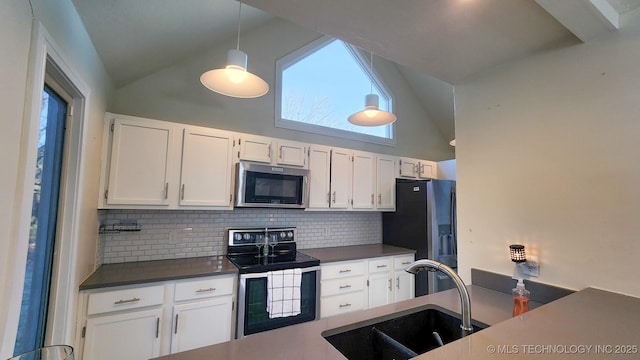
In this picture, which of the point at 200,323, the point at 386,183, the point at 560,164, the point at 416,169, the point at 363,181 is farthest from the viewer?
the point at 416,169

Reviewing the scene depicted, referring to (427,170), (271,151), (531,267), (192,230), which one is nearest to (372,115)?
(271,151)

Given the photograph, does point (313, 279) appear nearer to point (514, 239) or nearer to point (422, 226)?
point (422, 226)

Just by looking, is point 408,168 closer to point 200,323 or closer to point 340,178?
point 340,178

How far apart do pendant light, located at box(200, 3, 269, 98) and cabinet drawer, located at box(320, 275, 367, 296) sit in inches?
73.1

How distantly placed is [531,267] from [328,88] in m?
2.97

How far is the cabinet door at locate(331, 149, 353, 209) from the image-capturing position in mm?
3125

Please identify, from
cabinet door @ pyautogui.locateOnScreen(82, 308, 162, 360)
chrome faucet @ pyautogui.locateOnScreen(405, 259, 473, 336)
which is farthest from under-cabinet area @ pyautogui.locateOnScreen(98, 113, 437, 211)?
chrome faucet @ pyautogui.locateOnScreen(405, 259, 473, 336)

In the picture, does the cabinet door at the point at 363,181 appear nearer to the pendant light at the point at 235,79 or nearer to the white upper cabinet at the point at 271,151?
the white upper cabinet at the point at 271,151

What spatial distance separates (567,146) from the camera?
133 cm

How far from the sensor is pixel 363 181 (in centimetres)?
334

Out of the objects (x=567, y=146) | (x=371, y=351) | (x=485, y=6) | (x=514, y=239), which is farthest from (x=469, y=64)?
(x=371, y=351)

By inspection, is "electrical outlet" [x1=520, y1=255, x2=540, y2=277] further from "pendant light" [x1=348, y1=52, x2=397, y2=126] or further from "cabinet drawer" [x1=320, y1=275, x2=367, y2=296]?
"cabinet drawer" [x1=320, y1=275, x2=367, y2=296]

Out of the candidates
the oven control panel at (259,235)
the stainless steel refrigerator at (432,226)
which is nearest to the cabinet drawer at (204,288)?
the oven control panel at (259,235)

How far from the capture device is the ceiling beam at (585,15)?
105 cm
